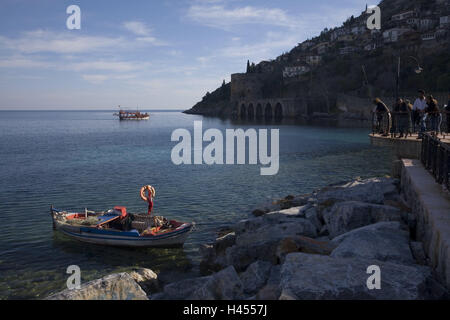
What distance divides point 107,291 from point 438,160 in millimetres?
8174

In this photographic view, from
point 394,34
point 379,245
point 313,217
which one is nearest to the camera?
point 379,245

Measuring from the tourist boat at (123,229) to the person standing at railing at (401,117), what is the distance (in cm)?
919

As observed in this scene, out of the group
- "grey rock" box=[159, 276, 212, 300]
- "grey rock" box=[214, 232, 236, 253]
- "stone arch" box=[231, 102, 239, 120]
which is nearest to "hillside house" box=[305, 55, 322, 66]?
"stone arch" box=[231, 102, 239, 120]

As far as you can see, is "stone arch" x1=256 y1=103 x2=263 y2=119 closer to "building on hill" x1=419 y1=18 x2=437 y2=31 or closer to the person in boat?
"building on hill" x1=419 y1=18 x2=437 y2=31

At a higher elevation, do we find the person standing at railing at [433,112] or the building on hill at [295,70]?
the building on hill at [295,70]

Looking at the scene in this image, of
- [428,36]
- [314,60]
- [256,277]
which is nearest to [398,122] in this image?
[256,277]

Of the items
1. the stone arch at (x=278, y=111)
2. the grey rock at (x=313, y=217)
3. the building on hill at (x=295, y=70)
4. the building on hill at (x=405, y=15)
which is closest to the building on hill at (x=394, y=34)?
the building on hill at (x=405, y=15)

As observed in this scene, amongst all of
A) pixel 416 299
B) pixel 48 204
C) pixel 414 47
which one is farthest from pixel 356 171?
pixel 414 47

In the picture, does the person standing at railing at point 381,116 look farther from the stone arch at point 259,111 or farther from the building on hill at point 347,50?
the building on hill at point 347,50

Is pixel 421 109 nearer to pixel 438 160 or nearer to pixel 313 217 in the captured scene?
pixel 438 160

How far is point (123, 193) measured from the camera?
22234 mm

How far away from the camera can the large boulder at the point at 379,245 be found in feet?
21.6

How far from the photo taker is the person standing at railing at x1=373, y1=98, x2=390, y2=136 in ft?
49.4

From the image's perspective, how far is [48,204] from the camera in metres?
19.9
